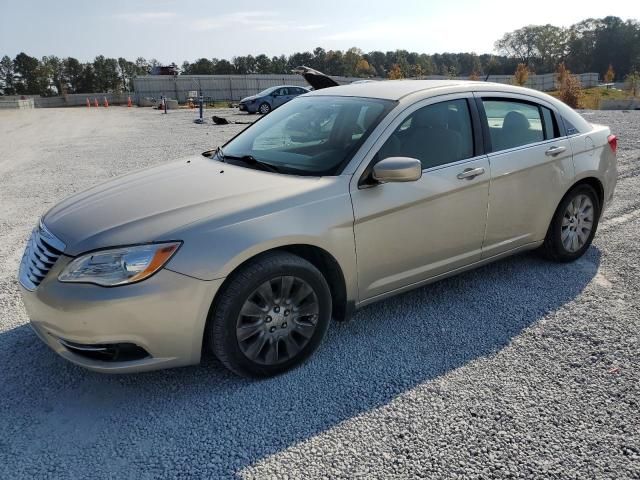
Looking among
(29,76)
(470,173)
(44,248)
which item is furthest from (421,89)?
(29,76)

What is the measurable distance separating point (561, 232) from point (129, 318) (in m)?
3.73

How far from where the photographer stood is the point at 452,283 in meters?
4.41

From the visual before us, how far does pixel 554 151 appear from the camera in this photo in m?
4.27

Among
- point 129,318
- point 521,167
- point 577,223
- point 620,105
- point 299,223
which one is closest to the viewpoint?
point 129,318

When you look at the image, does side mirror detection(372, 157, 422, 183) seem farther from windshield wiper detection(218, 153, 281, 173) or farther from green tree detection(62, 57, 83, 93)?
green tree detection(62, 57, 83, 93)

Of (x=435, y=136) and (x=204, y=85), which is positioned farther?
(x=204, y=85)

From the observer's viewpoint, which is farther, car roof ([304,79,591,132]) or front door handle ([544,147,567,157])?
front door handle ([544,147,567,157])

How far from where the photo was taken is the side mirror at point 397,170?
308 cm

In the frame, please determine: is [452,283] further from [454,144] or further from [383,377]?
[383,377]

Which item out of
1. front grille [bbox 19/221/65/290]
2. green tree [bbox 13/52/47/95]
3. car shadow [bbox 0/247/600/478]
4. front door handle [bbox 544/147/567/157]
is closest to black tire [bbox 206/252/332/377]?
car shadow [bbox 0/247/600/478]

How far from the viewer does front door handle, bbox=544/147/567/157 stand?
4.22 m

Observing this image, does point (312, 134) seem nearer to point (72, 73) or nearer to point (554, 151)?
point (554, 151)

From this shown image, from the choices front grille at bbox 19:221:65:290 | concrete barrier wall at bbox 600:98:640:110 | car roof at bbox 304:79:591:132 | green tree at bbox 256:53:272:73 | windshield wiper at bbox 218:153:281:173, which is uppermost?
green tree at bbox 256:53:272:73

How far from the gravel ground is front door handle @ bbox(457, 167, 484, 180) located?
103 centimetres
